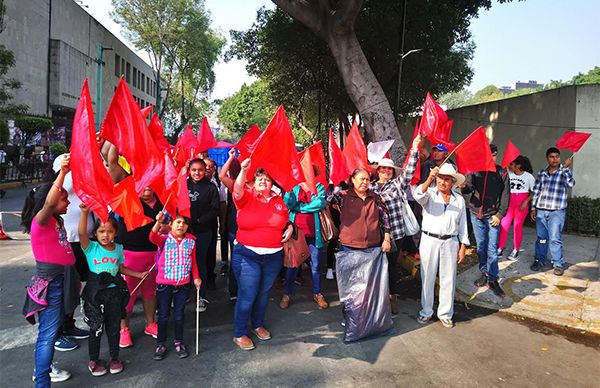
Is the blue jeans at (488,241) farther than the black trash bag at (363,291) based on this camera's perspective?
Yes

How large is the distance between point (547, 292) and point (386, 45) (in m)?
10.7

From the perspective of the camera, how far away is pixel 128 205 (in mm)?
3842

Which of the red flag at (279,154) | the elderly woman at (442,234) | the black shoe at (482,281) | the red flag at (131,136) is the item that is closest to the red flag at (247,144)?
the red flag at (279,154)

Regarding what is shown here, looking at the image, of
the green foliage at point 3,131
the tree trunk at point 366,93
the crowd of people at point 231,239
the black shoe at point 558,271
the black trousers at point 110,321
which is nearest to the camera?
the crowd of people at point 231,239

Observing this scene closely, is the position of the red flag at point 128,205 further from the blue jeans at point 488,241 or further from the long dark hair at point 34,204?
the blue jeans at point 488,241

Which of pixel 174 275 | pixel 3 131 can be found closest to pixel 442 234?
pixel 174 275

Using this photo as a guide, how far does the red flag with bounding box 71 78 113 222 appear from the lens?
10.6ft

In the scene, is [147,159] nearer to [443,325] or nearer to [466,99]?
[443,325]

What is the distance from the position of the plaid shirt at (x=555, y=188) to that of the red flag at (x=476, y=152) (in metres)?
2.30

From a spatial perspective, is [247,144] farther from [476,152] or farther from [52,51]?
[52,51]

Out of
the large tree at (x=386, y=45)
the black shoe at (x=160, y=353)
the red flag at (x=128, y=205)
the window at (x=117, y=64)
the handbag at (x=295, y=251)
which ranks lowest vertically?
the black shoe at (x=160, y=353)

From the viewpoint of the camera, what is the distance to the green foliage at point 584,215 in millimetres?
9969

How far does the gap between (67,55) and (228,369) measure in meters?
27.6

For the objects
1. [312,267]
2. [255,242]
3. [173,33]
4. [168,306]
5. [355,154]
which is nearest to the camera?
[168,306]
